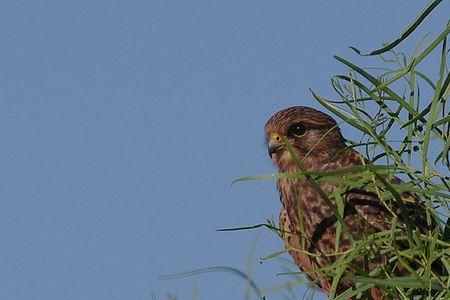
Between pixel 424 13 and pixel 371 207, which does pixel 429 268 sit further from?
pixel 371 207

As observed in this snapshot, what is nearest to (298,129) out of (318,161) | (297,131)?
(297,131)

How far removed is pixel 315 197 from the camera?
638 cm

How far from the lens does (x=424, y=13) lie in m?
3.68

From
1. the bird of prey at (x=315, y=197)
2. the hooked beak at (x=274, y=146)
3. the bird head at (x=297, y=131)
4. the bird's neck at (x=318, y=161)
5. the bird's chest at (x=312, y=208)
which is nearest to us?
the bird of prey at (x=315, y=197)

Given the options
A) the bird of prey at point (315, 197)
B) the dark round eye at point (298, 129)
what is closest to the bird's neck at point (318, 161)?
the bird of prey at point (315, 197)

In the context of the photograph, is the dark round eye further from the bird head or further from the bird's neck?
the bird's neck

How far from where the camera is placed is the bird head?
714 cm

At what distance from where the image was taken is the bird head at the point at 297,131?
281 inches

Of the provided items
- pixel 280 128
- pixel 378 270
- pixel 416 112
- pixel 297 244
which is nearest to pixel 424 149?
pixel 416 112

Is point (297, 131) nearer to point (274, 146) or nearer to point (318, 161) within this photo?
point (274, 146)

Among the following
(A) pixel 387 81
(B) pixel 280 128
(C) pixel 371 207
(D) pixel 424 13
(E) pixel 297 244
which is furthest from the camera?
(B) pixel 280 128

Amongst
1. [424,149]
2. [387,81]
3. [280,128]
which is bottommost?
[424,149]

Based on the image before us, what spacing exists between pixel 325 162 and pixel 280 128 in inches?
22.5

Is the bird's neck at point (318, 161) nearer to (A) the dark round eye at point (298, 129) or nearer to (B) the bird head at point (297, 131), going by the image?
(B) the bird head at point (297, 131)
